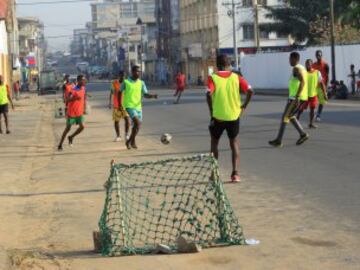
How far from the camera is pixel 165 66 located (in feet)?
366

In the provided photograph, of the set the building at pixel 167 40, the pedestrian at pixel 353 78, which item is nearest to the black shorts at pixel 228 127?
the pedestrian at pixel 353 78

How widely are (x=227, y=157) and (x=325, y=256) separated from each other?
7.86m

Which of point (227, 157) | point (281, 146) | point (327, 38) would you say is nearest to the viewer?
point (227, 157)

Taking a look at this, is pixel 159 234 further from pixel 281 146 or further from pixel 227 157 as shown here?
pixel 281 146

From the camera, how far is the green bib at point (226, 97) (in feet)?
37.5

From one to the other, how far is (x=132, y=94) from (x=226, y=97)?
5.76 m

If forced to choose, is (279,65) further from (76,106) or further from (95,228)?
(95,228)

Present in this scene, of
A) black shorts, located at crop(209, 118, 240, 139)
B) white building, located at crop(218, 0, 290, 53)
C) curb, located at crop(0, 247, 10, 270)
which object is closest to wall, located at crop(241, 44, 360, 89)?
white building, located at crop(218, 0, 290, 53)

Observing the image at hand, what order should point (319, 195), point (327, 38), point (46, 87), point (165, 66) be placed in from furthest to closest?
1. point (165, 66)
2. point (46, 87)
3. point (327, 38)
4. point (319, 195)

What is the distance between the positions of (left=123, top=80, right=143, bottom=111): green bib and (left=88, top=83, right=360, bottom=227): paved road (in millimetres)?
1297

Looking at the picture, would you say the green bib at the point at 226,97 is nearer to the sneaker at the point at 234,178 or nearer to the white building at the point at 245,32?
the sneaker at the point at 234,178

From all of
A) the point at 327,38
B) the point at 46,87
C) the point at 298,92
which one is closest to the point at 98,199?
the point at 298,92

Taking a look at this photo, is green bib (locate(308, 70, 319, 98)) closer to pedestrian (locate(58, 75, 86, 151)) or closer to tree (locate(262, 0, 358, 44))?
pedestrian (locate(58, 75, 86, 151))

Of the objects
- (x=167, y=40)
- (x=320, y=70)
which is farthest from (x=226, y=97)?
(x=167, y=40)
